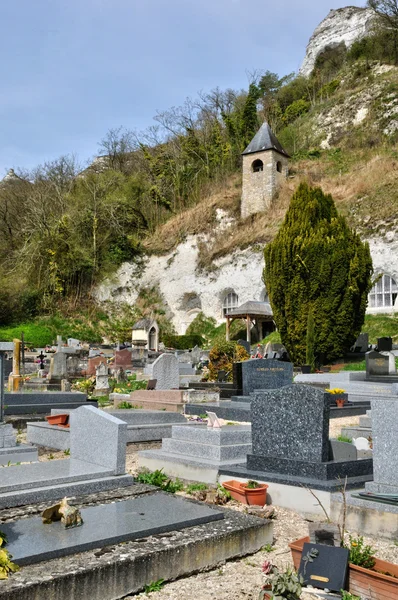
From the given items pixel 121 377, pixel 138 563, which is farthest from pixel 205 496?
pixel 121 377

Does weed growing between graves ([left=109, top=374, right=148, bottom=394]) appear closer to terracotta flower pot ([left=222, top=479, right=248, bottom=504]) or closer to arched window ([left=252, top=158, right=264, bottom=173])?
terracotta flower pot ([left=222, top=479, right=248, bottom=504])

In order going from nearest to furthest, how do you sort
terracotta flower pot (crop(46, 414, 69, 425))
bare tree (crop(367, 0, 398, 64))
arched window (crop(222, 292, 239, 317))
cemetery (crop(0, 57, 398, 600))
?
1. cemetery (crop(0, 57, 398, 600))
2. terracotta flower pot (crop(46, 414, 69, 425))
3. arched window (crop(222, 292, 239, 317))
4. bare tree (crop(367, 0, 398, 64))

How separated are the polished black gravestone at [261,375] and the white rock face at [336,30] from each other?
6013 cm

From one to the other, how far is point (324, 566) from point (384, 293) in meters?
27.5

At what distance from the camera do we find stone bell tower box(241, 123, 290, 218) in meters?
37.6

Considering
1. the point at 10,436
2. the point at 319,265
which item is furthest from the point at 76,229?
the point at 10,436

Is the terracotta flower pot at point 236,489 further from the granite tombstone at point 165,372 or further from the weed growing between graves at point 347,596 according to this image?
the granite tombstone at point 165,372

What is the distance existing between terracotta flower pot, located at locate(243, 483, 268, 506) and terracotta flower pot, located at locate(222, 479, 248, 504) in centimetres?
6

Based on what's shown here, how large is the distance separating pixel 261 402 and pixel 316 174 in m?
34.2

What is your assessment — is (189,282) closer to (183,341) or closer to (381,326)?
(183,341)

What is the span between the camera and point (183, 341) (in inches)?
1363

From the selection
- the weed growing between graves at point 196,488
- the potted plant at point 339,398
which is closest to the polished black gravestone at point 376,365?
the potted plant at point 339,398

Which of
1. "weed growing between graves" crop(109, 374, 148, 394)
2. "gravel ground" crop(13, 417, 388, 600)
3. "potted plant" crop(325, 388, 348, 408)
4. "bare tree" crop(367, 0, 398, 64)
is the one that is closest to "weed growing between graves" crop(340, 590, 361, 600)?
"gravel ground" crop(13, 417, 388, 600)

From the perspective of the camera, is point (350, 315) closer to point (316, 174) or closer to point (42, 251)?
point (316, 174)
